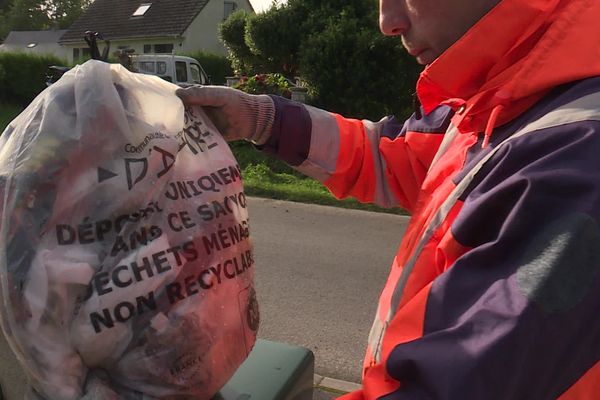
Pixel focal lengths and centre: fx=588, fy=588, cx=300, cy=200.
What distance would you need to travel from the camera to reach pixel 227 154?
4.69 ft

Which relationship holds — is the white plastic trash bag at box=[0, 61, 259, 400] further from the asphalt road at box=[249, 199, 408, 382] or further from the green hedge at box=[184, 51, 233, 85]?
the green hedge at box=[184, 51, 233, 85]

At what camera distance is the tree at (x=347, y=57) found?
10461 millimetres

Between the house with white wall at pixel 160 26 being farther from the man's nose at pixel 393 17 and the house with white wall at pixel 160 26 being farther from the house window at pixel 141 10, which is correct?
the man's nose at pixel 393 17

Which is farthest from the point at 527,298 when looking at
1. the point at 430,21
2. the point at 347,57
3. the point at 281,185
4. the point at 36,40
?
the point at 36,40

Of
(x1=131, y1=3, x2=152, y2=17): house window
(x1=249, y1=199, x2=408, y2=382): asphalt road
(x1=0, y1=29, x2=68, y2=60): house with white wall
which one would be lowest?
(x1=249, y1=199, x2=408, y2=382): asphalt road

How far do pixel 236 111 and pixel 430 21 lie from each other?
2.23 ft

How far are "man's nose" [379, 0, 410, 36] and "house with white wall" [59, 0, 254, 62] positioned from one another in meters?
29.9

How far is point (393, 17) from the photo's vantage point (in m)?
1.31

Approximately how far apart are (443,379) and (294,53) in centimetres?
1178

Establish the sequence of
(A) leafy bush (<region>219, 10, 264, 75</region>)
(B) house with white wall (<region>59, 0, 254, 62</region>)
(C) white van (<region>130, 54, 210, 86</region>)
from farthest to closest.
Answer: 1. (B) house with white wall (<region>59, 0, 254, 62</region>)
2. (C) white van (<region>130, 54, 210, 86</region>)
3. (A) leafy bush (<region>219, 10, 264, 75</region>)

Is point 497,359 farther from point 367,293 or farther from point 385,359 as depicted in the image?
point 367,293

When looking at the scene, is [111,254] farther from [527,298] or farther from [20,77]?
[20,77]

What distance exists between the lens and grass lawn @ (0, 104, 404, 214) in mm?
7289

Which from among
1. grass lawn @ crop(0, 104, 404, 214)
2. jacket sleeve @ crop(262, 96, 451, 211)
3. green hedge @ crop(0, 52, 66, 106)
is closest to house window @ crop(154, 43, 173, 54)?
green hedge @ crop(0, 52, 66, 106)
